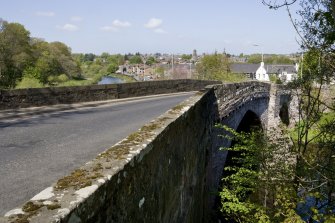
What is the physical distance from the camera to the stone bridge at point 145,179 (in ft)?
7.77

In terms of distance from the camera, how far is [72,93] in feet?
51.5

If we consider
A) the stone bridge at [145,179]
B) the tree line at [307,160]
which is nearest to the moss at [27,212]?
the stone bridge at [145,179]

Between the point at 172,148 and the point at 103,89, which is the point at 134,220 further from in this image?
the point at 103,89

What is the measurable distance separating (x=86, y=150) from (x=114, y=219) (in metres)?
5.50

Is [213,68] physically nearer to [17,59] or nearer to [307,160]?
[17,59]

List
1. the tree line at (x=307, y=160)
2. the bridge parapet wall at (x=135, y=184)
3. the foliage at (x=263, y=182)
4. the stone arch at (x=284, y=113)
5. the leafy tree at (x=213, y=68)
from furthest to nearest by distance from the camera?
the leafy tree at (x=213, y=68)
the stone arch at (x=284, y=113)
the foliage at (x=263, y=182)
the tree line at (x=307, y=160)
the bridge parapet wall at (x=135, y=184)

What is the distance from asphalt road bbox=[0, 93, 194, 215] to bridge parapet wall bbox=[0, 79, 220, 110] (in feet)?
3.67

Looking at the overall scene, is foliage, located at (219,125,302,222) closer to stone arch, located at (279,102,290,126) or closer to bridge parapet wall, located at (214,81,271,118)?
bridge parapet wall, located at (214,81,271,118)

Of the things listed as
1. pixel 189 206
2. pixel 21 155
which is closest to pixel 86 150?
pixel 21 155

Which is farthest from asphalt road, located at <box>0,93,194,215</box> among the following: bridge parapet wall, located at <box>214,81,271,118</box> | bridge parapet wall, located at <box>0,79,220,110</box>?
bridge parapet wall, located at <box>214,81,271,118</box>

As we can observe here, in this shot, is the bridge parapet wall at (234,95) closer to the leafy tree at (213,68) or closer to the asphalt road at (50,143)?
the asphalt road at (50,143)

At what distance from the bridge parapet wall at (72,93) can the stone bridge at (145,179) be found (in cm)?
673

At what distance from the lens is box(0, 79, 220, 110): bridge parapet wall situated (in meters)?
13.0

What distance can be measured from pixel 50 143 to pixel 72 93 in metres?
7.23
